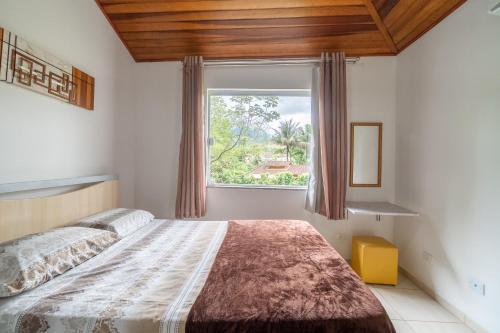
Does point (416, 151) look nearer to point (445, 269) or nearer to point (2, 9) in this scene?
point (445, 269)

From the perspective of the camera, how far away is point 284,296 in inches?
40.3

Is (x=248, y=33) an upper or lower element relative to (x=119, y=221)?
upper

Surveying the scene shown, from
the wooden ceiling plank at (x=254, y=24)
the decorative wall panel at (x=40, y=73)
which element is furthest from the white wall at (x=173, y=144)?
the decorative wall panel at (x=40, y=73)

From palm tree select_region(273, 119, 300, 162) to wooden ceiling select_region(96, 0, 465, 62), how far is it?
0.83m

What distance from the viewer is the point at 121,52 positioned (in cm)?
270

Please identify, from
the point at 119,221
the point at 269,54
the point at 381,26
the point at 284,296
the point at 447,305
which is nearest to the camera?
the point at 284,296

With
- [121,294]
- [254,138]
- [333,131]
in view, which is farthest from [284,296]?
[254,138]

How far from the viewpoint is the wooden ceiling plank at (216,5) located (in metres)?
2.25

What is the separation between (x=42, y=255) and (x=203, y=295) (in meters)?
0.87

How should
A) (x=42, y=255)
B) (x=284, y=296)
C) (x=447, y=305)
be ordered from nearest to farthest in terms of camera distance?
(x=284, y=296)
(x=42, y=255)
(x=447, y=305)

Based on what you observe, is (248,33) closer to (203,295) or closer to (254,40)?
(254,40)

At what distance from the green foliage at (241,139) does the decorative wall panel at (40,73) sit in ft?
4.68

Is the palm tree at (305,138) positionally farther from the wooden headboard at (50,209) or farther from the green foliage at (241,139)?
the wooden headboard at (50,209)

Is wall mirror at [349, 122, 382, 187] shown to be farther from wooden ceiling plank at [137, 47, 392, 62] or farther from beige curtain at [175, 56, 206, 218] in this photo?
beige curtain at [175, 56, 206, 218]
